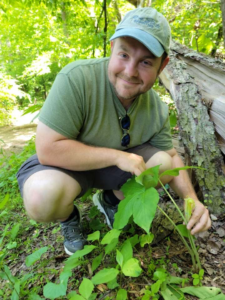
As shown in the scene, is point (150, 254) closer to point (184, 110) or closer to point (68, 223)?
point (68, 223)

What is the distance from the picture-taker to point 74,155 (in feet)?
4.83

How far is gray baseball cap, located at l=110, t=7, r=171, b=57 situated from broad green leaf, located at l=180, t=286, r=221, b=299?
1381mm

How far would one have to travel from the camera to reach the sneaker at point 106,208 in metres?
1.94

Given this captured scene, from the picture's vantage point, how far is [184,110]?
2166 mm

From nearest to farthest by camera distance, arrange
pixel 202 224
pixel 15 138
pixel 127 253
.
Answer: pixel 127 253 → pixel 202 224 → pixel 15 138

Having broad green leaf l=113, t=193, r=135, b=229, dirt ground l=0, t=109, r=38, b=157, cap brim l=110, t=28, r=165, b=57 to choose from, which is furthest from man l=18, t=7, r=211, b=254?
dirt ground l=0, t=109, r=38, b=157

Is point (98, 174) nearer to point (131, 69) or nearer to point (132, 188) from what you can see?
point (132, 188)

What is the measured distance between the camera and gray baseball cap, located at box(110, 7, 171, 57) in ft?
4.46

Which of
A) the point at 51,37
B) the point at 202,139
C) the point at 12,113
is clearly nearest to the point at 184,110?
the point at 202,139

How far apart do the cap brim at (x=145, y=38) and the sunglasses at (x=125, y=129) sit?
0.48 m

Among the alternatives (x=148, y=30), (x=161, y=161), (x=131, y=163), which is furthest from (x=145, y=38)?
(x=161, y=161)

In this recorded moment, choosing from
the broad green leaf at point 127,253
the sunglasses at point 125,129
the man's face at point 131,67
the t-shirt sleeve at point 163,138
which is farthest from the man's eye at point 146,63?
the broad green leaf at point 127,253

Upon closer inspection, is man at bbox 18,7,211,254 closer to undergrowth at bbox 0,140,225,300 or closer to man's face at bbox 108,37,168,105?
man's face at bbox 108,37,168,105

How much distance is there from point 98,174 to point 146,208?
861mm
